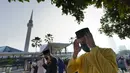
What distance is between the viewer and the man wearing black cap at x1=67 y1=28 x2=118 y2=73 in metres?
2.15

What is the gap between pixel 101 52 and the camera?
2.23m

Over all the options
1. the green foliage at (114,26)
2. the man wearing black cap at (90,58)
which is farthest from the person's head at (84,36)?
the green foliage at (114,26)

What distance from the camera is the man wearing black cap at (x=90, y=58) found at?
215 cm

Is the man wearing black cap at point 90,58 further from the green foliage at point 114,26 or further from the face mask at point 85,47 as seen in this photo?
the green foliage at point 114,26

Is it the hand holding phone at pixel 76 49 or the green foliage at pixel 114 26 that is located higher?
the green foliage at pixel 114 26

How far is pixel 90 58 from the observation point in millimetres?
2207

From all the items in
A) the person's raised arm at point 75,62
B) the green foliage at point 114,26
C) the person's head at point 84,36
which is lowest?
the person's raised arm at point 75,62

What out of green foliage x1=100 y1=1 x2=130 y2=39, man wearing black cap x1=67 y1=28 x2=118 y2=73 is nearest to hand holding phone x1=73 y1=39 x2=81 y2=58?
man wearing black cap x1=67 y1=28 x2=118 y2=73

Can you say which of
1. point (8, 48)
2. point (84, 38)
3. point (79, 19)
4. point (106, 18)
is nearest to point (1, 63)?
point (8, 48)

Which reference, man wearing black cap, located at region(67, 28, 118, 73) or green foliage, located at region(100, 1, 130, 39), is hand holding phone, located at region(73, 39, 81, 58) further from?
green foliage, located at region(100, 1, 130, 39)

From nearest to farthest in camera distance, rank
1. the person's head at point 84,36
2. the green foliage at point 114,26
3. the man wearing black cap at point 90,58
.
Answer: the man wearing black cap at point 90,58, the person's head at point 84,36, the green foliage at point 114,26

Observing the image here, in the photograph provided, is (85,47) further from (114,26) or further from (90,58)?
(114,26)

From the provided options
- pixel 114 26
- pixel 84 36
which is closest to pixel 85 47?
pixel 84 36

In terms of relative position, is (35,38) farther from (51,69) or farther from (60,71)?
(51,69)
